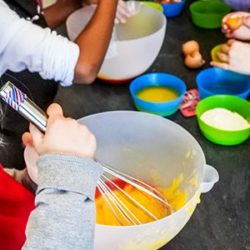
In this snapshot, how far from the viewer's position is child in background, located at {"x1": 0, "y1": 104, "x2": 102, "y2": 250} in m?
0.42

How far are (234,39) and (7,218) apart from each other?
559 millimetres

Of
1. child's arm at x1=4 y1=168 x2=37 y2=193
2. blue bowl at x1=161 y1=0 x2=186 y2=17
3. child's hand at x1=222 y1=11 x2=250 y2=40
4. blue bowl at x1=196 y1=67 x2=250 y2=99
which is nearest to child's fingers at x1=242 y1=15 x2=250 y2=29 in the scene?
child's hand at x1=222 y1=11 x2=250 y2=40

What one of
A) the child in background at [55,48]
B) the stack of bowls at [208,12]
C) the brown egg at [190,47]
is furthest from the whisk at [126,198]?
the stack of bowls at [208,12]

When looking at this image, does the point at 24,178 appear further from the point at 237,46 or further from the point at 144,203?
the point at 237,46

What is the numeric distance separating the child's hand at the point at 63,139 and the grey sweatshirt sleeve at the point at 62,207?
2cm

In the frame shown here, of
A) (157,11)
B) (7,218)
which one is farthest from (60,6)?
(7,218)

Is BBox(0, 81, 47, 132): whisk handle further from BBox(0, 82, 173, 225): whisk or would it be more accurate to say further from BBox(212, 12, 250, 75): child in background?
BBox(212, 12, 250, 75): child in background

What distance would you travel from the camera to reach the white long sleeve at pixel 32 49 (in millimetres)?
731

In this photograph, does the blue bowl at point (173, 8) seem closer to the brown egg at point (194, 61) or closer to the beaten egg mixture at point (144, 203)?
the brown egg at point (194, 61)

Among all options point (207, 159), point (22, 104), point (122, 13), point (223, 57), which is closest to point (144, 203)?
point (207, 159)

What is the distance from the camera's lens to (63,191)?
43 cm

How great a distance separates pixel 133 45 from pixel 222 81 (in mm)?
187

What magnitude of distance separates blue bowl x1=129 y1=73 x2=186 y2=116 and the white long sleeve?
5.1 inches

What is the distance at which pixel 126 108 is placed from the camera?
2.71 ft
